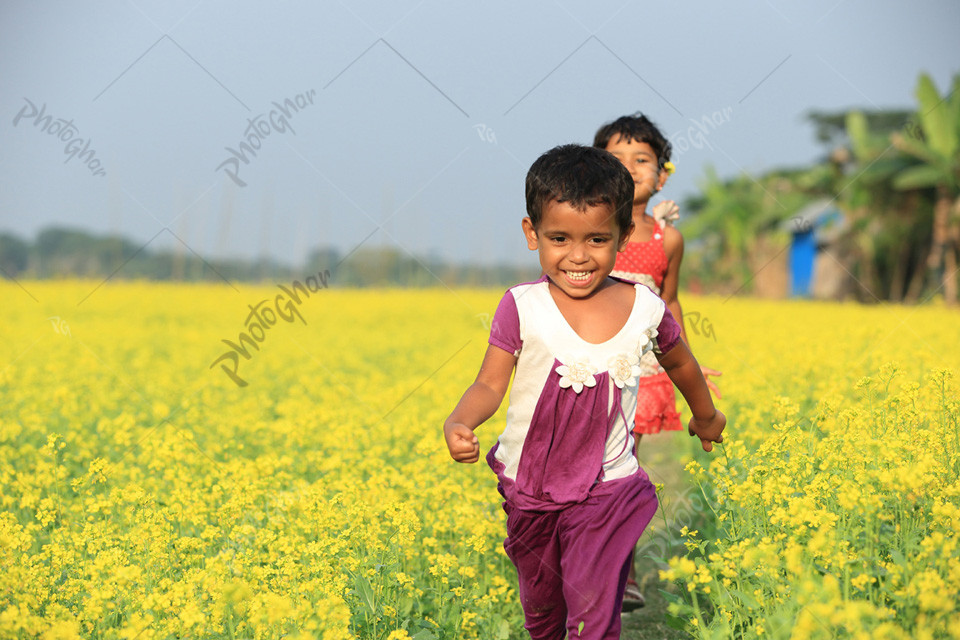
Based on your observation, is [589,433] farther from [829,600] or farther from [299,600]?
[299,600]

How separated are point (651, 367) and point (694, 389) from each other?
898mm

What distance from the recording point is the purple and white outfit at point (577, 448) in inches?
89.0

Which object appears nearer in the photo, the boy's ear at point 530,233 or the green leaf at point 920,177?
the boy's ear at point 530,233

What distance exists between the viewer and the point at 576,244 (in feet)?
7.34

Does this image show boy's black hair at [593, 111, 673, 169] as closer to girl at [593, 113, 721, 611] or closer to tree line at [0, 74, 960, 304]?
girl at [593, 113, 721, 611]

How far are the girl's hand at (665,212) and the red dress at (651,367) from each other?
0.05 meters

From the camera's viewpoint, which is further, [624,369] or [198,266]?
[198,266]

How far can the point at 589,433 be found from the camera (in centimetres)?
230

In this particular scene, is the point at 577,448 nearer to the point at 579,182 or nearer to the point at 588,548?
the point at 588,548

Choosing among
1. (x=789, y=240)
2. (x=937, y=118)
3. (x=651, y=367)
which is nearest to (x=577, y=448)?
(x=651, y=367)

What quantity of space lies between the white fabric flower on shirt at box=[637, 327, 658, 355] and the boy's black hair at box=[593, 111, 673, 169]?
3.78 ft

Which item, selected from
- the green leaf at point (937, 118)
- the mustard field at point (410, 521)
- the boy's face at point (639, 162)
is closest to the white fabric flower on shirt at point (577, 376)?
the mustard field at point (410, 521)

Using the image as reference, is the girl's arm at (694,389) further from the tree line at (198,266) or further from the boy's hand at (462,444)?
the tree line at (198,266)

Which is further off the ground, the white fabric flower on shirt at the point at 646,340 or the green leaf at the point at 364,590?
the white fabric flower on shirt at the point at 646,340
